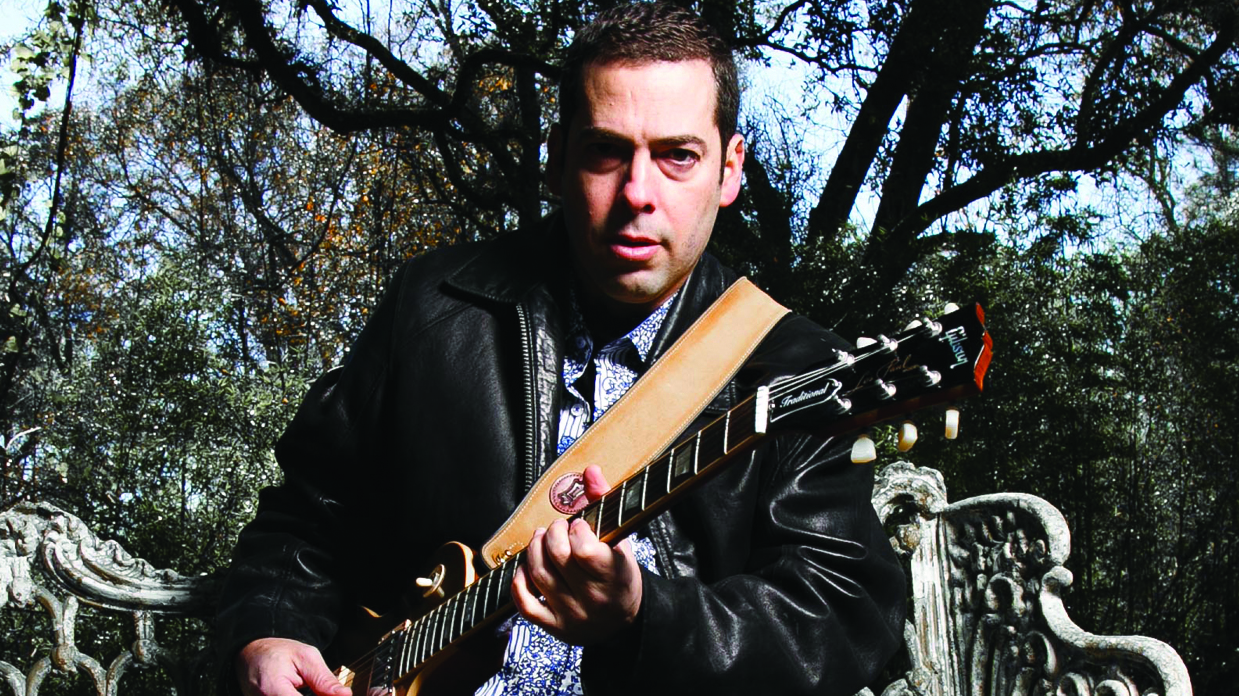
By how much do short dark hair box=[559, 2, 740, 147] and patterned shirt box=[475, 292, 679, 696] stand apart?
0.41 metres

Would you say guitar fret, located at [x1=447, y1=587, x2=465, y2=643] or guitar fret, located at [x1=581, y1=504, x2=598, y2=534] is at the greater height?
guitar fret, located at [x1=581, y1=504, x2=598, y2=534]

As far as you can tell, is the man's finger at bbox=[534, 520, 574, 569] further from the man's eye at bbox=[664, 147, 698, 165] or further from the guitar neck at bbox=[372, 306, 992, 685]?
the man's eye at bbox=[664, 147, 698, 165]

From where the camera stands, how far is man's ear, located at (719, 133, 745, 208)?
8.04ft

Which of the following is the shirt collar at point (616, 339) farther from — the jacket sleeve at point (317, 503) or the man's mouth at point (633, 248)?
the jacket sleeve at point (317, 503)

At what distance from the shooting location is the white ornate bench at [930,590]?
296 centimetres

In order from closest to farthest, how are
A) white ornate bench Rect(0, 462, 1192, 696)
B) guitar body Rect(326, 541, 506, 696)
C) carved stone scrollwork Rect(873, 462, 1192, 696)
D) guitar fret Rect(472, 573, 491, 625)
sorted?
1. guitar fret Rect(472, 573, 491, 625)
2. guitar body Rect(326, 541, 506, 696)
3. carved stone scrollwork Rect(873, 462, 1192, 696)
4. white ornate bench Rect(0, 462, 1192, 696)

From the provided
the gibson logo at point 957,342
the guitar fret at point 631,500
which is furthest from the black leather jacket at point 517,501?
the gibson logo at point 957,342

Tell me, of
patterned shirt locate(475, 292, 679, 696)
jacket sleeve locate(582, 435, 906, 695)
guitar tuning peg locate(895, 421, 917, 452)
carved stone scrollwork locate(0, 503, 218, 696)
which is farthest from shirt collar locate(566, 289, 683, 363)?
carved stone scrollwork locate(0, 503, 218, 696)

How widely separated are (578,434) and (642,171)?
56 centimetres

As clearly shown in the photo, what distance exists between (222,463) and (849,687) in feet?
15.1

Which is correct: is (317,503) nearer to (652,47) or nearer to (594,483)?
(594,483)

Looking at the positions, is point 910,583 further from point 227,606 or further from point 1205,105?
point 1205,105

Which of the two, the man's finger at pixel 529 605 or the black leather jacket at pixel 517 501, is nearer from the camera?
the man's finger at pixel 529 605

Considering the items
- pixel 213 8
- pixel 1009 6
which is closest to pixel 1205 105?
pixel 1009 6
